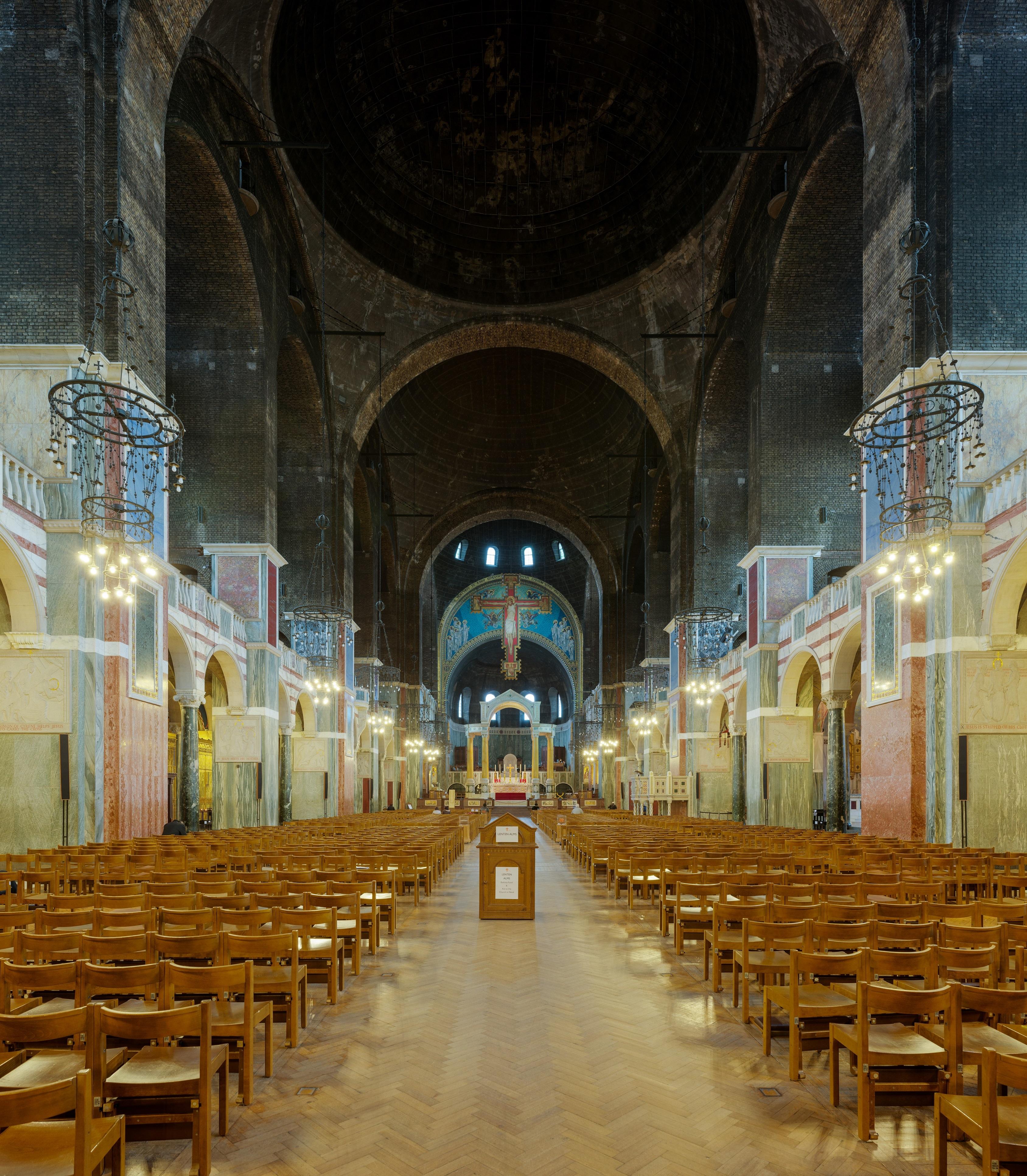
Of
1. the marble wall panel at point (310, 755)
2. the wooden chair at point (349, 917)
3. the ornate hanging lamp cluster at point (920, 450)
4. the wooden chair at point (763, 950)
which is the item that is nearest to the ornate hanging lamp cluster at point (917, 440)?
the ornate hanging lamp cluster at point (920, 450)

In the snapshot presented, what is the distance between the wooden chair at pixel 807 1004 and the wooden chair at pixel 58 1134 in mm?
3333

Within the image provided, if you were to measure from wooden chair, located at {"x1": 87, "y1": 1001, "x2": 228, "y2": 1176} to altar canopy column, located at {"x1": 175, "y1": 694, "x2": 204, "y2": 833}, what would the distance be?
16.3m

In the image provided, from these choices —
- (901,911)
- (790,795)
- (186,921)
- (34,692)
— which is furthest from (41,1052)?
(790,795)

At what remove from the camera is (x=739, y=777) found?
26.6 metres

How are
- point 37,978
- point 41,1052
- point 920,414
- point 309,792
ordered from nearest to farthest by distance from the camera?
1. point 41,1052
2. point 37,978
3. point 920,414
4. point 309,792

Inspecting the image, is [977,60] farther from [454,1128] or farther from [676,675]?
[676,675]

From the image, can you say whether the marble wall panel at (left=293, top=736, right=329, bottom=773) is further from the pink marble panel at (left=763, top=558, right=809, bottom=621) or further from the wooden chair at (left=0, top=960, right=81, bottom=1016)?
the wooden chair at (left=0, top=960, right=81, bottom=1016)

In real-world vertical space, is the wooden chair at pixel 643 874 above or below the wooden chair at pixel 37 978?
below

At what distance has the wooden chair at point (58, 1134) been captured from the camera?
2928 mm

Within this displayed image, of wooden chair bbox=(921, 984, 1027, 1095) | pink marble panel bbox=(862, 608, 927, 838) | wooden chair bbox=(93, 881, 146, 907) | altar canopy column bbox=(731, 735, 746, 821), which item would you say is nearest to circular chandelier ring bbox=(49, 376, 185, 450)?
wooden chair bbox=(93, 881, 146, 907)

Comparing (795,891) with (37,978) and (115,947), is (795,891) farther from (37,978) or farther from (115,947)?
(37,978)

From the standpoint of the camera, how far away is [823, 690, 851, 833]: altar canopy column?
20.3m

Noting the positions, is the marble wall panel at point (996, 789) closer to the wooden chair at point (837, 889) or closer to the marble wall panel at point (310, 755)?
the wooden chair at point (837, 889)

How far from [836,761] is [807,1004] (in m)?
16.8
